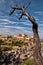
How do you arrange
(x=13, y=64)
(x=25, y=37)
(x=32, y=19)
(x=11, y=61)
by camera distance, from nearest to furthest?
(x=32, y=19)
(x=13, y=64)
(x=11, y=61)
(x=25, y=37)

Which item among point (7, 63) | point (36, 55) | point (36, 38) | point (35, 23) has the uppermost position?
point (35, 23)

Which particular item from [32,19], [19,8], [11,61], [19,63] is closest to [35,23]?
[32,19]

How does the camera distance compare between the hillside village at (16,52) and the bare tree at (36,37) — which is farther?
the hillside village at (16,52)

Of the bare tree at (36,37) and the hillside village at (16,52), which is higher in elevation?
the bare tree at (36,37)

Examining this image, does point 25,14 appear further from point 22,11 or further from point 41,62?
point 41,62

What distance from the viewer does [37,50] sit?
21.8 meters

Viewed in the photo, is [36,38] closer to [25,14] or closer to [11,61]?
[25,14]

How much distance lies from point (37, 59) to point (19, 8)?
504 centimetres

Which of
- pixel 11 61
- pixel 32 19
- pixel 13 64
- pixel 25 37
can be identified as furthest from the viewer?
pixel 25 37

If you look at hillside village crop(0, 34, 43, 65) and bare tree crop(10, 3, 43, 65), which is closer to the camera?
bare tree crop(10, 3, 43, 65)

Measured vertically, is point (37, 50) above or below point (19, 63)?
above

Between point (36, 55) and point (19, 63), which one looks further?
point (19, 63)

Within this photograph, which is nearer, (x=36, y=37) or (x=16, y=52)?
(x=36, y=37)

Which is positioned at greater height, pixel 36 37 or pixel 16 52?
pixel 36 37
